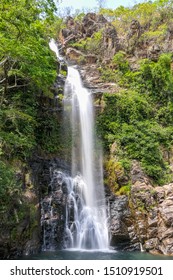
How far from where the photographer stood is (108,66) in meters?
26.0

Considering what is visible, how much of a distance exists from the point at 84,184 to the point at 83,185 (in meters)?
0.14

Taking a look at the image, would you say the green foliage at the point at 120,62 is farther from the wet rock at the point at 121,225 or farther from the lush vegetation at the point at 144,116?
the wet rock at the point at 121,225

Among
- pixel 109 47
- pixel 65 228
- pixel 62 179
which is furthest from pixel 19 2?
pixel 109 47

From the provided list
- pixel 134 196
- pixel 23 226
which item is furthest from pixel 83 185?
pixel 23 226

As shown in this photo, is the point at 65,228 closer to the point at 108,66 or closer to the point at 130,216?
the point at 130,216

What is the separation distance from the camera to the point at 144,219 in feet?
45.4

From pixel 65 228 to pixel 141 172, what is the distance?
17.0 feet

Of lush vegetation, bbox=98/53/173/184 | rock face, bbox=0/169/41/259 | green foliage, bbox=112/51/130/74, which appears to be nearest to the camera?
rock face, bbox=0/169/41/259

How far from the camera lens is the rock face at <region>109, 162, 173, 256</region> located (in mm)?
12898

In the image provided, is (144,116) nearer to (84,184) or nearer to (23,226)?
(84,184)

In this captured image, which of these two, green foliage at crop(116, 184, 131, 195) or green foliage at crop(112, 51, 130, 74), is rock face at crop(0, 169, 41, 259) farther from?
green foliage at crop(112, 51, 130, 74)

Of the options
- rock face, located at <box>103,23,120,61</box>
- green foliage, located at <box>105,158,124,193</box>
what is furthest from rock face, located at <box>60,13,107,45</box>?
green foliage, located at <box>105,158,124,193</box>

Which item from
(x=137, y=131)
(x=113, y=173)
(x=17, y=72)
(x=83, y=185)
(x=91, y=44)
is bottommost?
(x=83, y=185)

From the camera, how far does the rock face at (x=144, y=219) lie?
12.9 metres
